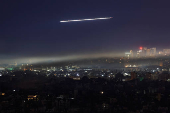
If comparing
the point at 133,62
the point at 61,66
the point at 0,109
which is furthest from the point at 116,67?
the point at 0,109

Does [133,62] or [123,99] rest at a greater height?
[133,62]

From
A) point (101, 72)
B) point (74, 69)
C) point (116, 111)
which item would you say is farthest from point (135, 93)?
point (74, 69)

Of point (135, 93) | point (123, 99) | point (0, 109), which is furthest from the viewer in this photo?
point (135, 93)

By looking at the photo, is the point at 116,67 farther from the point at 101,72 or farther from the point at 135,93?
the point at 135,93

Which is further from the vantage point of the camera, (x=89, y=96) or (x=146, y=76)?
(x=146, y=76)

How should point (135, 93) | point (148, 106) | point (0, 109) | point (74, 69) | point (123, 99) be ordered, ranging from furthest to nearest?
1. point (74, 69)
2. point (135, 93)
3. point (123, 99)
4. point (148, 106)
5. point (0, 109)

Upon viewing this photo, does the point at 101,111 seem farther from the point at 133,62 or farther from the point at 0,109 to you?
the point at 133,62

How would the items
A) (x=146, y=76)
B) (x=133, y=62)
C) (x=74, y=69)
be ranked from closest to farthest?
(x=146, y=76) < (x=133, y=62) < (x=74, y=69)

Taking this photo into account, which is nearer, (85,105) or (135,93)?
(85,105)

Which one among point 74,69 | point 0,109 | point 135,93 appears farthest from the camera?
point 74,69
